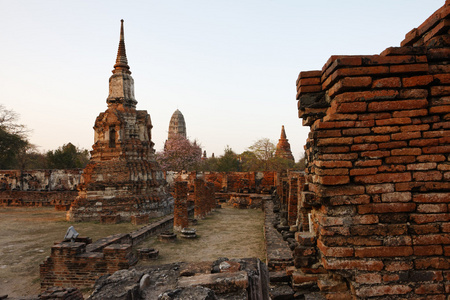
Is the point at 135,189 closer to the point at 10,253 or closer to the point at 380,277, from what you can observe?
the point at 10,253

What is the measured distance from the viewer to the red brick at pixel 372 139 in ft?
8.40

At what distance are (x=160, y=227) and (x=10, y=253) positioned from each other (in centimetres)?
450

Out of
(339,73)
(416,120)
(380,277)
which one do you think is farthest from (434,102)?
(380,277)

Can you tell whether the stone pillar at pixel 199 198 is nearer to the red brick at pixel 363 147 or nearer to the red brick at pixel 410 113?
the red brick at pixel 363 147

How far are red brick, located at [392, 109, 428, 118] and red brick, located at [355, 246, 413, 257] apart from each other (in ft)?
3.66

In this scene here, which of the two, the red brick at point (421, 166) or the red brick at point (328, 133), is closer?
the red brick at point (421, 166)

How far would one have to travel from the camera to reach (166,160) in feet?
124

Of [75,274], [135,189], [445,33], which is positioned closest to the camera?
[445,33]

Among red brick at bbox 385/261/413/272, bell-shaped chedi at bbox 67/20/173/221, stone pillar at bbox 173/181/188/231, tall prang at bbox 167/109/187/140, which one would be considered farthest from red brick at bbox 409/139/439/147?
tall prang at bbox 167/109/187/140

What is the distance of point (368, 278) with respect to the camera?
2.46 metres

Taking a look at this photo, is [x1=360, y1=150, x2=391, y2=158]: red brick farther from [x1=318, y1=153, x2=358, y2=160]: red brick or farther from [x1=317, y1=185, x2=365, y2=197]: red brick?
[x1=317, y1=185, x2=365, y2=197]: red brick

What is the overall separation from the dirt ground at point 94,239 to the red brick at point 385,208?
5.03 m

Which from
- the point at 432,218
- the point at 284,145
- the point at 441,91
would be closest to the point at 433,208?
the point at 432,218

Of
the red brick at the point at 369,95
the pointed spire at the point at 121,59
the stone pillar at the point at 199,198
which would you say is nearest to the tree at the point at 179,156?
the pointed spire at the point at 121,59
